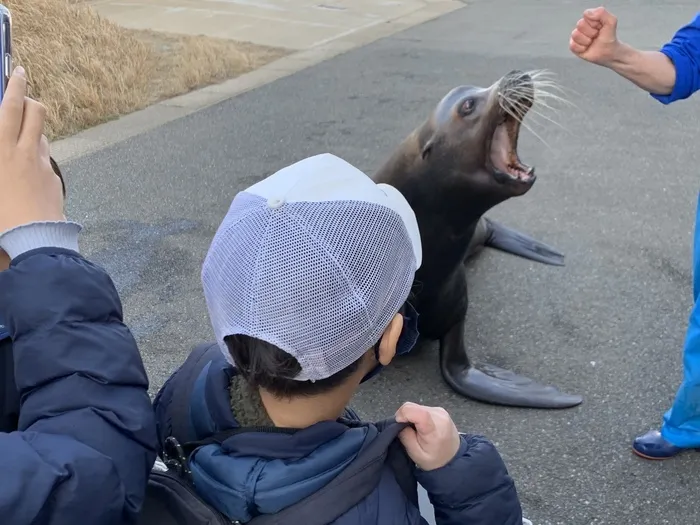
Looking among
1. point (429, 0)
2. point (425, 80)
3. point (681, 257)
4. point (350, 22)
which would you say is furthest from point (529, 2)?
point (681, 257)

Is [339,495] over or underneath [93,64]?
over

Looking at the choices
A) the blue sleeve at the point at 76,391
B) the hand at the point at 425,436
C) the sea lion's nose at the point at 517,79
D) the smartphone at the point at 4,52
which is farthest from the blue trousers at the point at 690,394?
the smartphone at the point at 4,52

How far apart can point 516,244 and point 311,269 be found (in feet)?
10.3

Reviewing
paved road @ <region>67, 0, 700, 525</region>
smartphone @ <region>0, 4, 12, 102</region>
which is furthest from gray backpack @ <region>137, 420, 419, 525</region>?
paved road @ <region>67, 0, 700, 525</region>

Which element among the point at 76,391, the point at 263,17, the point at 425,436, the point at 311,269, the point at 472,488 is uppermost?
the point at 311,269

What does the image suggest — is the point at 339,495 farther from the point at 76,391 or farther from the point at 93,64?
the point at 93,64

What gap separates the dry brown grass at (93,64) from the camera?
21.0ft

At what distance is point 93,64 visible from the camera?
6.71 m

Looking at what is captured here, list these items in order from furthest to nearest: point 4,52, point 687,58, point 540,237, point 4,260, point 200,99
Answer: point 200,99, point 540,237, point 687,58, point 4,260, point 4,52

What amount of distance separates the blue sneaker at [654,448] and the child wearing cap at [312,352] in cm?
150

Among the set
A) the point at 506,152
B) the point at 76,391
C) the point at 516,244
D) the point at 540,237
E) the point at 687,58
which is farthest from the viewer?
the point at 540,237

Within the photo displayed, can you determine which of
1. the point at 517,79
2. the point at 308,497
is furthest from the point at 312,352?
the point at 517,79

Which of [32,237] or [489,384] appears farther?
[489,384]

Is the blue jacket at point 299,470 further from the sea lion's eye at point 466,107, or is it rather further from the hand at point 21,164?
the sea lion's eye at point 466,107
